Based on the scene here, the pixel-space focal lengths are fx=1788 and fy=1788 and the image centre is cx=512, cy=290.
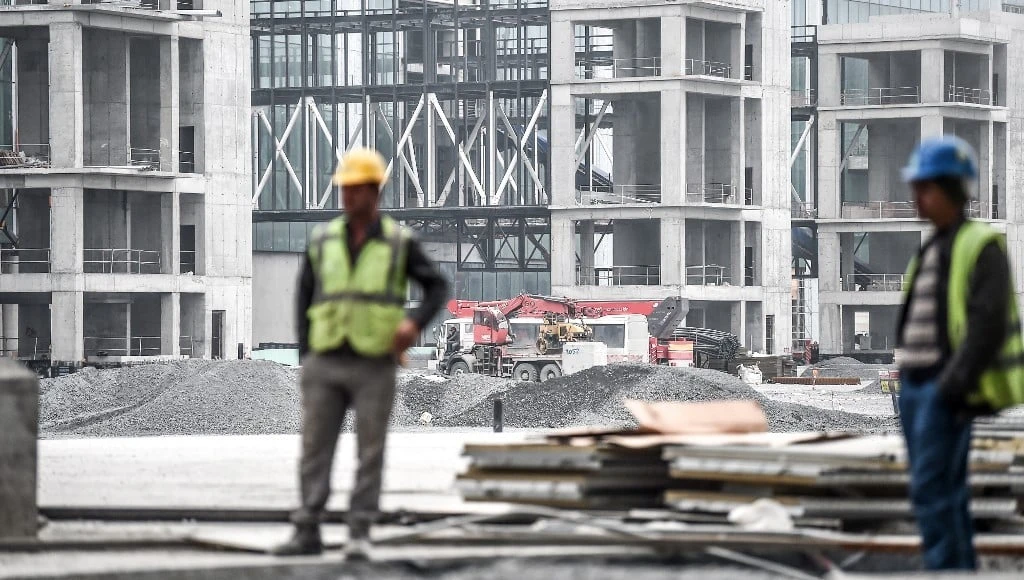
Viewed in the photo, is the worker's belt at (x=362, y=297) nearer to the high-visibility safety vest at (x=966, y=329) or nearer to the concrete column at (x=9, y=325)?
the high-visibility safety vest at (x=966, y=329)

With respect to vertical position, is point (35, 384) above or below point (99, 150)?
below

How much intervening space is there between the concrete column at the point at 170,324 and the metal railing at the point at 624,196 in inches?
789

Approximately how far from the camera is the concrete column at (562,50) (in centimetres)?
7088

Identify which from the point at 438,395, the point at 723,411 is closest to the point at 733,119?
the point at 438,395

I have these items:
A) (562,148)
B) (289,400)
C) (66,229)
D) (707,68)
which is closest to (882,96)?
(707,68)

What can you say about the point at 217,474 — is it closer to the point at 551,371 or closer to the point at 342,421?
the point at 342,421

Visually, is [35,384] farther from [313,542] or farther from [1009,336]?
[1009,336]

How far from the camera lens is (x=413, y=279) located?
8438mm

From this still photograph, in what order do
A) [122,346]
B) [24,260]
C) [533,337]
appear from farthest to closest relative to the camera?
[122,346]
[24,260]
[533,337]

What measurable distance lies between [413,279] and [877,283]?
73704 mm

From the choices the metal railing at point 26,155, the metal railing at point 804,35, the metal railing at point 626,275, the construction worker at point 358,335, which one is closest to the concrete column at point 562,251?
the metal railing at point 626,275

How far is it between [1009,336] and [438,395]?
32.2 metres

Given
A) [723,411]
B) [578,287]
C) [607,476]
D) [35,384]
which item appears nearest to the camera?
[35,384]

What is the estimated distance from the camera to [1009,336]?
7316 millimetres
